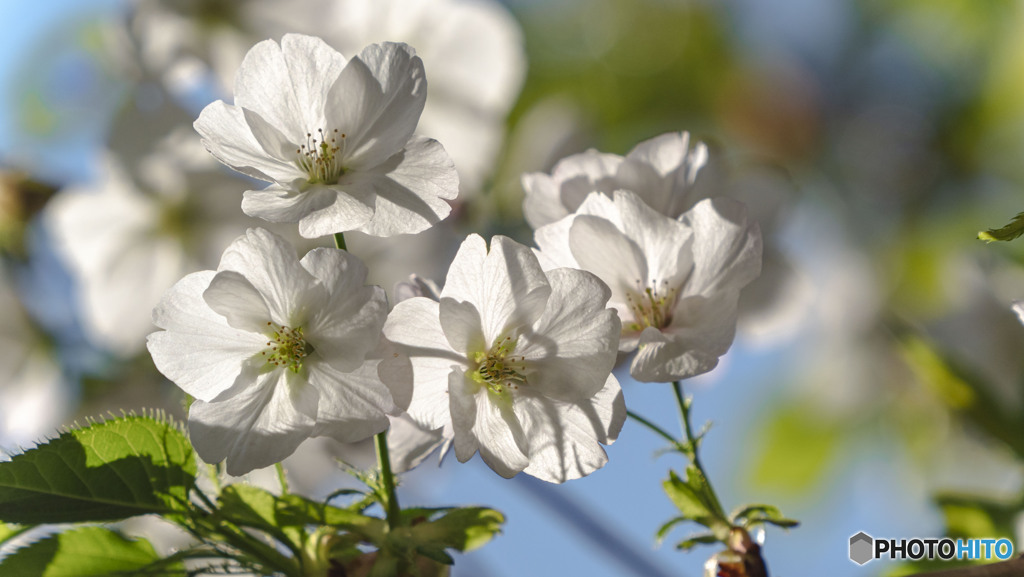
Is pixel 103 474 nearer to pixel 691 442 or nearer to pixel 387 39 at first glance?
pixel 691 442

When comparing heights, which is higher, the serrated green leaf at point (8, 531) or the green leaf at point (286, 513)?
the green leaf at point (286, 513)

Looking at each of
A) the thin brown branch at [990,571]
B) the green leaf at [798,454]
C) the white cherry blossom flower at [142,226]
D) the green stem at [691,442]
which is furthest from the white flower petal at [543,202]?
the green leaf at [798,454]

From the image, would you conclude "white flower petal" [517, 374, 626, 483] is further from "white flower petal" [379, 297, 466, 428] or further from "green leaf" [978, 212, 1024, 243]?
"green leaf" [978, 212, 1024, 243]

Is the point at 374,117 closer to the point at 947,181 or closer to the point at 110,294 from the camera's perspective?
the point at 110,294

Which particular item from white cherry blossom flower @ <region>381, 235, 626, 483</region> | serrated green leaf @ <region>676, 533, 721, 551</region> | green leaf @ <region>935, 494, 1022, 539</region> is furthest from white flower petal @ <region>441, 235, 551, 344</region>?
green leaf @ <region>935, 494, 1022, 539</region>

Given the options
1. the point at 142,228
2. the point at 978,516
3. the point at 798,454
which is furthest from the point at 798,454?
the point at 142,228

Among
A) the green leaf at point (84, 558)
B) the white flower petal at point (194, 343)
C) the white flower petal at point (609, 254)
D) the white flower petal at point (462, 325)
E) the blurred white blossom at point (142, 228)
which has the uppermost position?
the blurred white blossom at point (142, 228)

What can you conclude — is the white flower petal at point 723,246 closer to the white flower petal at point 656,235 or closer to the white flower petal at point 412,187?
the white flower petal at point 656,235
